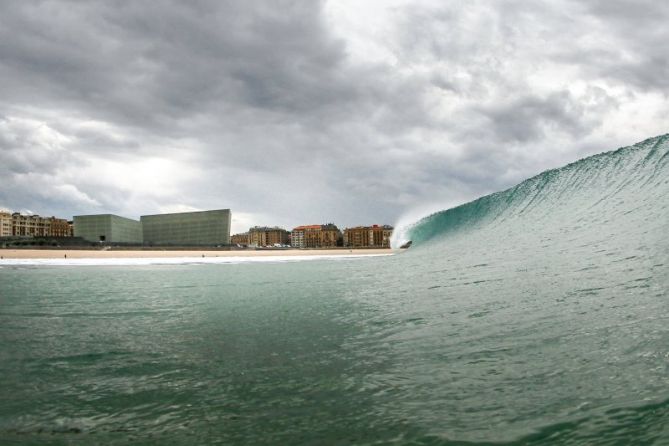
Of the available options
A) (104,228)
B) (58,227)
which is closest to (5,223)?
(58,227)

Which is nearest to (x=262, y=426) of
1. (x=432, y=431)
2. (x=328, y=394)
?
(x=328, y=394)

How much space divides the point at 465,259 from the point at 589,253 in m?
6.54

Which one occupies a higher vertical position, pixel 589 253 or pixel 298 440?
pixel 589 253

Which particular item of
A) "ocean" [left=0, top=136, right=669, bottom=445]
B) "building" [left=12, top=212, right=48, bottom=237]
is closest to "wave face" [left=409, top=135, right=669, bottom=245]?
"ocean" [left=0, top=136, right=669, bottom=445]

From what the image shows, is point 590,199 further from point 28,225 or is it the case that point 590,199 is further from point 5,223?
point 28,225

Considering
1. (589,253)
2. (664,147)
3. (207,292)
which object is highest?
(664,147)

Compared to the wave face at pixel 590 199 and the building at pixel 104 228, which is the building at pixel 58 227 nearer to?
the building at pixel 104 228

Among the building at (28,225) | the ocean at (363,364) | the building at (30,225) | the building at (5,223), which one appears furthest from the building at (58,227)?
the ocean at (363,364)

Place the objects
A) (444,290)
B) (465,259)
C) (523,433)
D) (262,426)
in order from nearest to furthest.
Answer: (523,433) → (262,426) → (444,290) → (465,259)

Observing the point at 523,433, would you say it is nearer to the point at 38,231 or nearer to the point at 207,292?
the point at 207,292

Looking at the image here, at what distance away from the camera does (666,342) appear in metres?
5.59

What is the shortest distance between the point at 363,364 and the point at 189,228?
98036 millimetres

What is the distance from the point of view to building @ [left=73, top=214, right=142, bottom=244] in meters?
95.9

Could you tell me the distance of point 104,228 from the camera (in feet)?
317
